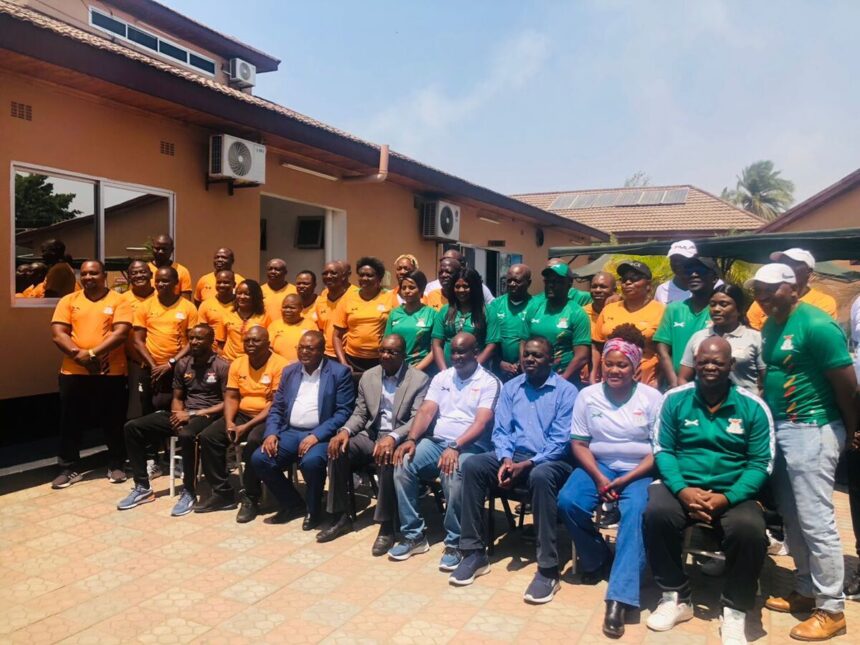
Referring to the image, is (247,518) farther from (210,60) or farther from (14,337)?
(210,60)

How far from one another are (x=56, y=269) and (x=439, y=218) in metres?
6.75

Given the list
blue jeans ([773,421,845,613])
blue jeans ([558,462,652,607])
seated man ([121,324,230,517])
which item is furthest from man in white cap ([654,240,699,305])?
seated man ([121,324,230,517])

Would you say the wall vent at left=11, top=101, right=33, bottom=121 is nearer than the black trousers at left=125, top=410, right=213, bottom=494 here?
No

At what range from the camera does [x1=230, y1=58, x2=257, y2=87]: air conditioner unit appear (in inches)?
637

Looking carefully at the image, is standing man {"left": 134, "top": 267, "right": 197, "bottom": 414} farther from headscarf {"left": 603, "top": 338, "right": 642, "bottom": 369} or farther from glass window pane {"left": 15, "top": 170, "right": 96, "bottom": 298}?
headscarf {"left": 603, "top": 338, "right": 642, "bottom": 369}

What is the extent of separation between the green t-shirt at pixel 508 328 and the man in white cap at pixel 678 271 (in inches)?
41.3

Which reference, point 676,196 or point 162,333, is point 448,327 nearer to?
point 162,333

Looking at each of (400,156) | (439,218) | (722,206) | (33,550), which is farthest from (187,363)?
(722,206)

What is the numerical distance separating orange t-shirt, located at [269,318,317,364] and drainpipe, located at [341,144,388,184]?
444 centimetres

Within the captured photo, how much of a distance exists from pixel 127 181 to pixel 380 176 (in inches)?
145

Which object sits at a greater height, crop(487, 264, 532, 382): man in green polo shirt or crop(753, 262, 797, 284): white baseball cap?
crop(753, 262, 797, 284): white baseball cap

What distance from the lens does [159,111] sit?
6.76 metres

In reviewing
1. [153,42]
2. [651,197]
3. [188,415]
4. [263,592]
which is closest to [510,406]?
[263,592]

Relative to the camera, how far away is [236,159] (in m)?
7.38
